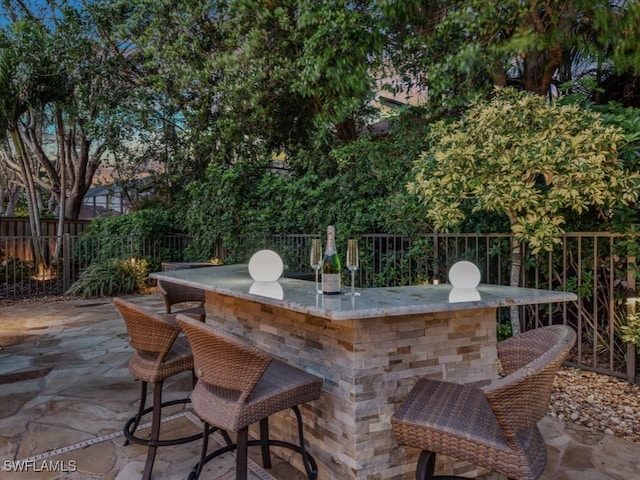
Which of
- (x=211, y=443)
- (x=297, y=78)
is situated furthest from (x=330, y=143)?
(x=211, y=443)

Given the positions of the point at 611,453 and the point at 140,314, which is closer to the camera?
the point at 140,314

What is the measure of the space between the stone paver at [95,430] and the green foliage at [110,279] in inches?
146

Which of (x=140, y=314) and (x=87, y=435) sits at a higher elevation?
(x=140, y=314)

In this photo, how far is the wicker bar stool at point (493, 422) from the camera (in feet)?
4.49

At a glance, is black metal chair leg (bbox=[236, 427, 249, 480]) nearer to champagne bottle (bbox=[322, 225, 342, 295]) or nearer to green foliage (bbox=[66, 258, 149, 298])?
champagne bottle (bbox=[322, 225, 342, 295])

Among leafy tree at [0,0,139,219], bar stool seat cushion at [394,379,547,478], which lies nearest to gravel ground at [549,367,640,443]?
bar stool seat cushion at [394,379,547,478]

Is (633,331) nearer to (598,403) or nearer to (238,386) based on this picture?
(598,403)

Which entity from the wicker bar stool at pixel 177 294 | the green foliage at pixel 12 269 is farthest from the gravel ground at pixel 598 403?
the green foliage at pixel 12 269

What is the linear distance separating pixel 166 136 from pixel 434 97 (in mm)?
7136

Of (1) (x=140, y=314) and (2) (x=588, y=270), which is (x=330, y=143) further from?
(1) (x=140, y=314)

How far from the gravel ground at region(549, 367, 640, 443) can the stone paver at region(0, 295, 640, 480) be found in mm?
145

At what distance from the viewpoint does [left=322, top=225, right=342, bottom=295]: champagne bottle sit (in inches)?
85.6

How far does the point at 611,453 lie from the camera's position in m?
2.52

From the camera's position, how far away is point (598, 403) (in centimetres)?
326
